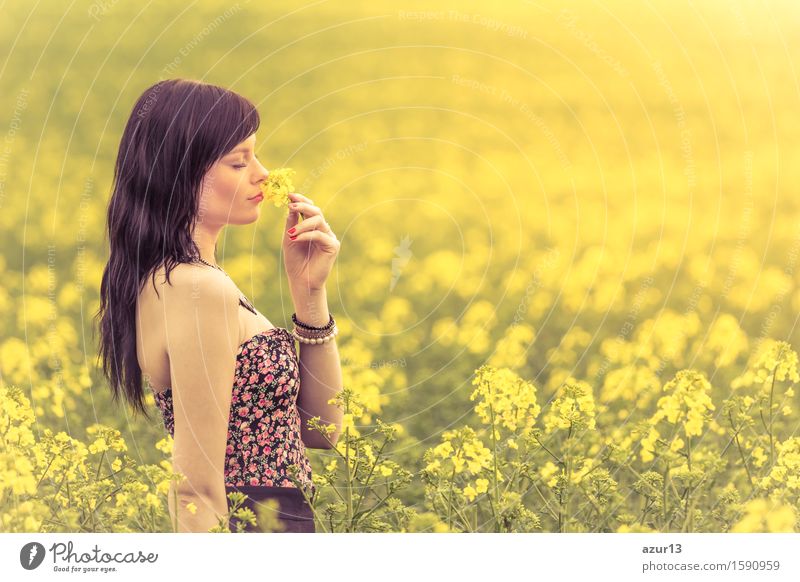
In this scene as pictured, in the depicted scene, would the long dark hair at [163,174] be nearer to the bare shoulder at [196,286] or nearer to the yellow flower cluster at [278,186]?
the bare shoulder at [196,286]

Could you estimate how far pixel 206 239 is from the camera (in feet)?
8.68

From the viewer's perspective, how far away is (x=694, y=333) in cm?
321

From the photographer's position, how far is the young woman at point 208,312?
8.19 feet

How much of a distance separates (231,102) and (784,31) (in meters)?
1.73

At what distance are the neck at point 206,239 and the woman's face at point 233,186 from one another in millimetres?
20

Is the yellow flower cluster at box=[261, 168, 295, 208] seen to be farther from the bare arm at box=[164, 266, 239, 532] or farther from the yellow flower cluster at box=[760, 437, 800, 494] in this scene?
the yellow flower cluster at box=[760, 437, 800, 494]

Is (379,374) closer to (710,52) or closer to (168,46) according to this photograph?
(168,46)

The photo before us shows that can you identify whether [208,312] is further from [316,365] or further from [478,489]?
[478,489]

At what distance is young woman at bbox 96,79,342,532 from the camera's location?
250 centimetres

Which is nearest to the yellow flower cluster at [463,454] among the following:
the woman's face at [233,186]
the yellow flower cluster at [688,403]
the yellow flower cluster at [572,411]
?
the yellow flower cluster at [572,411]

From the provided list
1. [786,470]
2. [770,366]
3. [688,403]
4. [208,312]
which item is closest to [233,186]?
[208,312]

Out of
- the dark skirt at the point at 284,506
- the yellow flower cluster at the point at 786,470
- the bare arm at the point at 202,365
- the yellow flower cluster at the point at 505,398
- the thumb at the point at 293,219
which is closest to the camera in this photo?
the bare arm at the point at 202,365

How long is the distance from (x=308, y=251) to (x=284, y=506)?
0.65m
